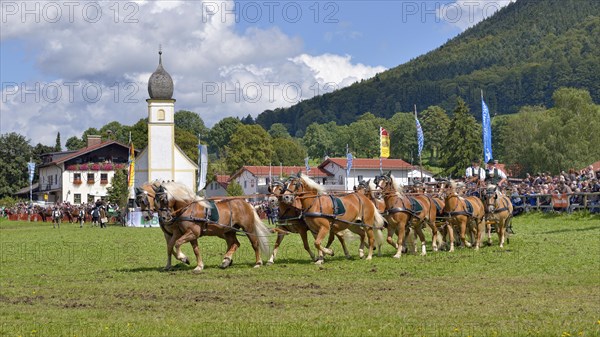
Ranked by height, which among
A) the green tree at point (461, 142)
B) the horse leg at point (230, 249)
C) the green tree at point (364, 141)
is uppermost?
the green tree at point (364, 141)

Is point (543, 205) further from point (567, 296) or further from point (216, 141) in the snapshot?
point (216, 141)

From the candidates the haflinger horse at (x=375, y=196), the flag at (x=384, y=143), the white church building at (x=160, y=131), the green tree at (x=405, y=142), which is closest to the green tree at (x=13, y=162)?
the white church building at (x=160, y=131)

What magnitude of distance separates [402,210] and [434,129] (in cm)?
13592

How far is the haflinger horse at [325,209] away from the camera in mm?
22219

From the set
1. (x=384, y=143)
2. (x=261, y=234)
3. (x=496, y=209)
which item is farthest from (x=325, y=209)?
(x=384, y=143)

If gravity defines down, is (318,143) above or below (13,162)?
above

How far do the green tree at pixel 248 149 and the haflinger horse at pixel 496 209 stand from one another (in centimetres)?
10332

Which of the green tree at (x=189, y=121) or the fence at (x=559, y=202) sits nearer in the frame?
the fence at (x=559, y=202)

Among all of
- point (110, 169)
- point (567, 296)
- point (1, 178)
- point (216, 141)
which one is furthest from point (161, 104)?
point (216, 141)

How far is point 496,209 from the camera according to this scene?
2584 cm

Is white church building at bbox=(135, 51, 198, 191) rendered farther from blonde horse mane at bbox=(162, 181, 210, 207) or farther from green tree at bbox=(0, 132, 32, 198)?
blonde horse mane at bbox=(162, 181, 210, 207)

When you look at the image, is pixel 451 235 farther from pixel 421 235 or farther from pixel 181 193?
pixel 181 193

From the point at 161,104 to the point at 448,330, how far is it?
8297 cm

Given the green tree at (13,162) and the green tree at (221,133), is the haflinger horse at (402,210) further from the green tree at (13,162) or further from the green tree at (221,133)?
the green tree at (221,133)
